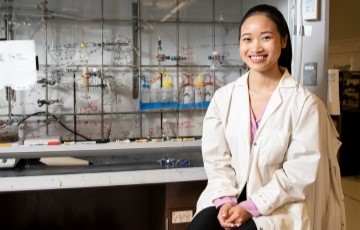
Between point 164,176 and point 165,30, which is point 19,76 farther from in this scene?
point 165,30

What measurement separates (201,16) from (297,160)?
1.96 meters

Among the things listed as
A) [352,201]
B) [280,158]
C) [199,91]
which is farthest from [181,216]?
[352,201]

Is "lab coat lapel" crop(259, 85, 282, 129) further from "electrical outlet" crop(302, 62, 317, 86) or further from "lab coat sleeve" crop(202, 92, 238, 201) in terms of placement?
"electrical outlet" crop(302, 62, 317, 86)

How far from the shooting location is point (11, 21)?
94.1 inches

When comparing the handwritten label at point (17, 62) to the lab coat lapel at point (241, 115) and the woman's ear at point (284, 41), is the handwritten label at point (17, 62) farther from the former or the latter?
the woman's ear at point (284, 41)

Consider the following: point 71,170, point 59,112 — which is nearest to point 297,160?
point 71,170

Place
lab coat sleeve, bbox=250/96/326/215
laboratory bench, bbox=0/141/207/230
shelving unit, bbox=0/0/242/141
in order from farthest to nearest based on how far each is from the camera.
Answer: shelving unit, bbox=0/0/242/141
laboratory bench, bbox=0/141/207/230
lab coat sleeve, bbox=250/96/326/215

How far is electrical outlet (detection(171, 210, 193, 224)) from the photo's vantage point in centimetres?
143

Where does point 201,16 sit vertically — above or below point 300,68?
above

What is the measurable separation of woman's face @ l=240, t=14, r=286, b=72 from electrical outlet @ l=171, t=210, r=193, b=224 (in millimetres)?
665

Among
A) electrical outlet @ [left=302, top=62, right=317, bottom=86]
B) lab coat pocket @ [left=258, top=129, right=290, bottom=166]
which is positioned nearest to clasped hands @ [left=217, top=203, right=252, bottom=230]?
lab coat pocket @ [left=258, top=129, right=290, bottom=166]

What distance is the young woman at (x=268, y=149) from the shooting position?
1069 millimetres

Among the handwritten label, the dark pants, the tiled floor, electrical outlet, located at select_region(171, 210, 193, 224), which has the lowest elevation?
the tiled floor

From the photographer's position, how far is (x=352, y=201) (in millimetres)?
3293
